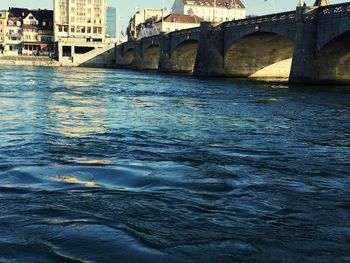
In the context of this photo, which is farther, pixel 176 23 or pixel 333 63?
pixel 176 23

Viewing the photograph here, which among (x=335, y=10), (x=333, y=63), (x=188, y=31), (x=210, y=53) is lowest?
(x=333, y=63)

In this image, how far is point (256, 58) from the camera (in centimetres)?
6166

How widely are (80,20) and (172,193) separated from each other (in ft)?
429

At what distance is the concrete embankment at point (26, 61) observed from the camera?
361ft

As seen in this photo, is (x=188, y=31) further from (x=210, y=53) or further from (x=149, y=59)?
(x=149, y=59)

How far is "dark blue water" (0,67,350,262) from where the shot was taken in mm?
5531

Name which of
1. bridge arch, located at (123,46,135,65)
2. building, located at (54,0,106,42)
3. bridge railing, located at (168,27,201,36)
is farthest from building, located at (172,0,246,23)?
bridge railing, located at (168,27,201,36)

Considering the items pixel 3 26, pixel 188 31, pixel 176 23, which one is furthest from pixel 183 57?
pixel 3 26

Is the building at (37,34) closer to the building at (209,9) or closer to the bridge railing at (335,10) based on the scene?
the building at (209,9)

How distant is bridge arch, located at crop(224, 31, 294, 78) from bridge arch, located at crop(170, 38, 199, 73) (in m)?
16.9

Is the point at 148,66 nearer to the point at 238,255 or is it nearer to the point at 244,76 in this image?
the point at 244,76

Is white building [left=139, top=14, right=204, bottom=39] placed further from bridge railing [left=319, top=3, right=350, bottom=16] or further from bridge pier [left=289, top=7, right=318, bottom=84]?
bridge railing [left=319, top=3, right=350, bottom=16]

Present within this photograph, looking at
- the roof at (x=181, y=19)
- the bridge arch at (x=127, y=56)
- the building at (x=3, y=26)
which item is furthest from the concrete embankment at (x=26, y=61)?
the roof at (x=181, y=19)

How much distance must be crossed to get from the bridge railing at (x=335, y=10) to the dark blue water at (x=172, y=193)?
2443cm
